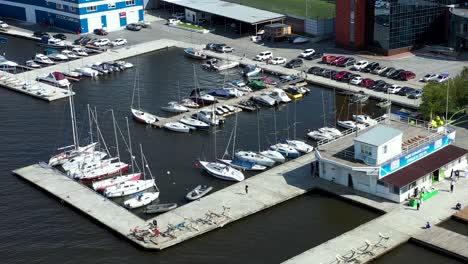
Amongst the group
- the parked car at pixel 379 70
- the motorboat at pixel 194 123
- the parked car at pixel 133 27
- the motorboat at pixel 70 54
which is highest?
the parked car at pixel 133 27

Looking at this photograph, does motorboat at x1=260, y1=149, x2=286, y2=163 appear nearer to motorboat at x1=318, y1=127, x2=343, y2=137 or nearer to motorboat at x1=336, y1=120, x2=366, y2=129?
motorboat at x1=318, y1=127, x2=343, y2=137

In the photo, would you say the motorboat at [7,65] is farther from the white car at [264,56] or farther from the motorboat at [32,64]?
the white car at [264,56]

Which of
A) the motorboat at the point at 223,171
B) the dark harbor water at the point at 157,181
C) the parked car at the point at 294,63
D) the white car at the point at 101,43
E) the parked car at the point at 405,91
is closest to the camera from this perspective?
the dark harbor water at the point at 157,181

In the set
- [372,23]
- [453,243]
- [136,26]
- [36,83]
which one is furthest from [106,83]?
[453,243]

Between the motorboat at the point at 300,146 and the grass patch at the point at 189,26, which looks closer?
the motorboat at the point at 300,146

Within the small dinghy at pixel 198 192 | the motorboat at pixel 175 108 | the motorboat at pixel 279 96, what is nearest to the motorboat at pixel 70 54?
the motorboat at pixel 175 108

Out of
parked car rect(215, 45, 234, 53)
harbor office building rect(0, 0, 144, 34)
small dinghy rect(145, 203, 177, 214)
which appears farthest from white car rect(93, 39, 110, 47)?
small dinghy rect(145, 203, 177, 214)

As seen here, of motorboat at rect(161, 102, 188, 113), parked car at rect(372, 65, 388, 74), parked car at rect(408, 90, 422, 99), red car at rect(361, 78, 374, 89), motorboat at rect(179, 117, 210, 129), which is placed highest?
parked car at rect(372, 65, 388, 74)
